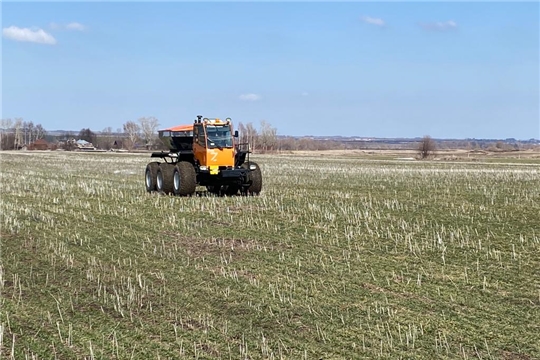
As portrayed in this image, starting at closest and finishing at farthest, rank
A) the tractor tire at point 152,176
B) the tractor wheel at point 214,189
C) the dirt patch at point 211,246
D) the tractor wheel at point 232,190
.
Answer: the dirt patch at point 211,246, the tractor wheel at point 232,190, the tractor tire at point 152,176, the tractor wheel at point 214,189

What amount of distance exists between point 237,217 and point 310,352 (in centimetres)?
942

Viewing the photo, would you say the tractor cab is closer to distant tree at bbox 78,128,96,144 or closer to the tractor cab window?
the tractor cab window

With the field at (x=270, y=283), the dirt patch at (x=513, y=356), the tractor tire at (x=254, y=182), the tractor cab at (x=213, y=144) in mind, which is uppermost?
the tractor cab at (x=213, y=144)

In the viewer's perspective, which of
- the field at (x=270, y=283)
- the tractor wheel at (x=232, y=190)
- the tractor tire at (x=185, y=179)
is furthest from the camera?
the tractor wheel at (x=232, y=190)

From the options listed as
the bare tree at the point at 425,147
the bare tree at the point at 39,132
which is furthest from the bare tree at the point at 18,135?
the bare tree at the point at 425,147

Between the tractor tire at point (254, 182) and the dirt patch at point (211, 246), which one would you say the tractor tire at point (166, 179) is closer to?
Answer: the tractor tire at point (254, 182)

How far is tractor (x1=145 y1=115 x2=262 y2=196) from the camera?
66.1 ft

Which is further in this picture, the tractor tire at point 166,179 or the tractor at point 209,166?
the tractor tire at point 166,179

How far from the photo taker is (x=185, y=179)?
20.0m

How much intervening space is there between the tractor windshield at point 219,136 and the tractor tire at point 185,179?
3.47 feet

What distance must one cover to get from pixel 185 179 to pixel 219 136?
1.92m

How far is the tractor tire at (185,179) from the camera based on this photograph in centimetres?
2000

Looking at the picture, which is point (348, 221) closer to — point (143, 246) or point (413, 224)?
point (413, 224)

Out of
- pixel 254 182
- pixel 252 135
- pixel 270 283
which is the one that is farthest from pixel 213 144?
pixel 252 135
